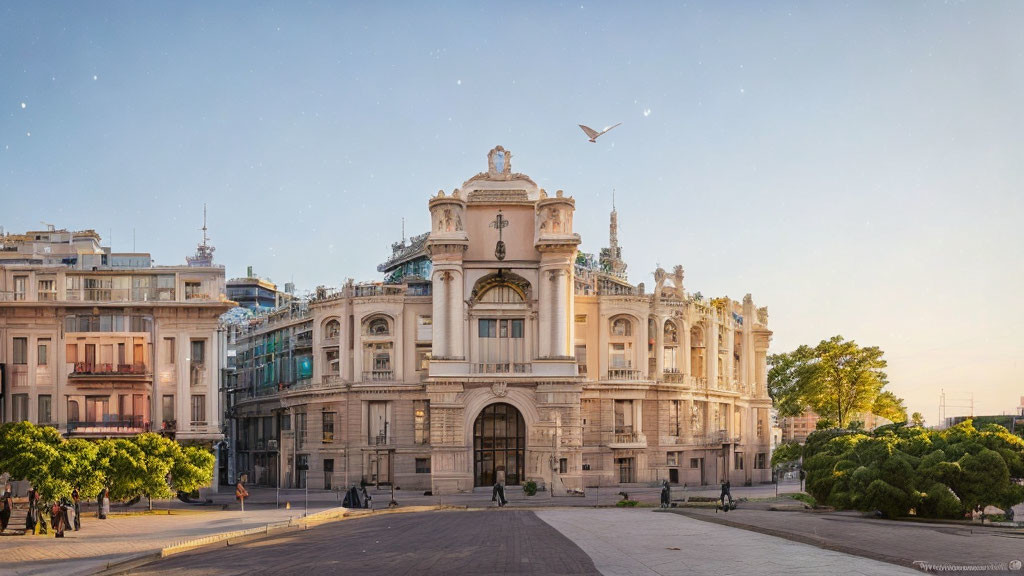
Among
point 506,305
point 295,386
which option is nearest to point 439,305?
point 506,305

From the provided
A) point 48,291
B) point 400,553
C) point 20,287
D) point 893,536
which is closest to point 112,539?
point 400,553

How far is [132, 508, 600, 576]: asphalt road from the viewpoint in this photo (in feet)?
106

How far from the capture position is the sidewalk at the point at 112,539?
114ft

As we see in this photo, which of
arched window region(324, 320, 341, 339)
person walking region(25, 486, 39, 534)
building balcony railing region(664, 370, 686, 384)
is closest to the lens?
person walking region(25, 486, 39, 534)

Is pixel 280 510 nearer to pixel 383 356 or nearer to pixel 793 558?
pixel 383 356

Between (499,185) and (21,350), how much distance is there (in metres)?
37.1

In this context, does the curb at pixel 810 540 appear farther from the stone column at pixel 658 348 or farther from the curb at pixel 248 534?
the stone column at pixel 658 348

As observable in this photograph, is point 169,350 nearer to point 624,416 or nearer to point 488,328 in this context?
point 488,328

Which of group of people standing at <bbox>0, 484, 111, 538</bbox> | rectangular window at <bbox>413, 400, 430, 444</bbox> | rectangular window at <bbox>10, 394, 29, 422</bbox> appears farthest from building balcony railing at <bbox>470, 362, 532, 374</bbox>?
group of people standing at <bbox>0, 484, 111, 538</bbox>

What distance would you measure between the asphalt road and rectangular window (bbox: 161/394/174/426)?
30597 mm

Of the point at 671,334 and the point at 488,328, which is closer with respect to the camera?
the point at 488,328

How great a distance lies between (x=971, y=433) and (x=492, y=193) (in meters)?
41.4

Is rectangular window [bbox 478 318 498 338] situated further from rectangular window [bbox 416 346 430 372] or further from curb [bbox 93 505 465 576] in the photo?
curb [bbox 93 505 465 576]

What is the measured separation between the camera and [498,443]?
7975 centimetres
